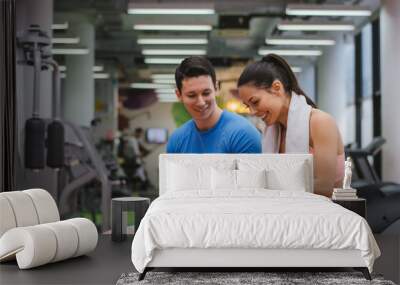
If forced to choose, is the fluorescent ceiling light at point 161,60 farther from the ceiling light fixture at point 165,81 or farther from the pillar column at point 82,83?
the pillar column at point 82,83

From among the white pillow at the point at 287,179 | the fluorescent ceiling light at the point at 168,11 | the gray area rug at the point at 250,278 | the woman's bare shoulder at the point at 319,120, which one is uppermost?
the fluorescent ceiling light at the point at 168,11

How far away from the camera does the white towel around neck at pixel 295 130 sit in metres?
6.03

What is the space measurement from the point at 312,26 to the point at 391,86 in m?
1.34

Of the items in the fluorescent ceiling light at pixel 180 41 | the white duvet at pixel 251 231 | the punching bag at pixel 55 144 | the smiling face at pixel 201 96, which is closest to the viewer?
the white duvet at pixel 251 231

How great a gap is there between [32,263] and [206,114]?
282 cm

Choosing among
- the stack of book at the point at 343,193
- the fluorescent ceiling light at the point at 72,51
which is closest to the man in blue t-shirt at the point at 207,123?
the stack of book at the point at 343,193

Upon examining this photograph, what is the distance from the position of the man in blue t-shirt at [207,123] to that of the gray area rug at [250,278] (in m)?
2.32

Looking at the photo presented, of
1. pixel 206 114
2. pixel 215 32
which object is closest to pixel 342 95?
pixel 215 32

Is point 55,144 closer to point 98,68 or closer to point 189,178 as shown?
point 98,68

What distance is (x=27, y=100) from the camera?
769 cm

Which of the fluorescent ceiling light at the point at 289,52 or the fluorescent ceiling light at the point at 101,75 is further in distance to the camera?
the fluorescent ceiling light at the point at 101,75

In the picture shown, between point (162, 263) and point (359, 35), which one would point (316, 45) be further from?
point (162, 263)

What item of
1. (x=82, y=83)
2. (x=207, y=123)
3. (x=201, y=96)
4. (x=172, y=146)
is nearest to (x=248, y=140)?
(x=207, y=123)

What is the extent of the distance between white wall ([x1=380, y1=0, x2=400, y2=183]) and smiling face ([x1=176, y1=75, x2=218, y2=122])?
2.73 metres
